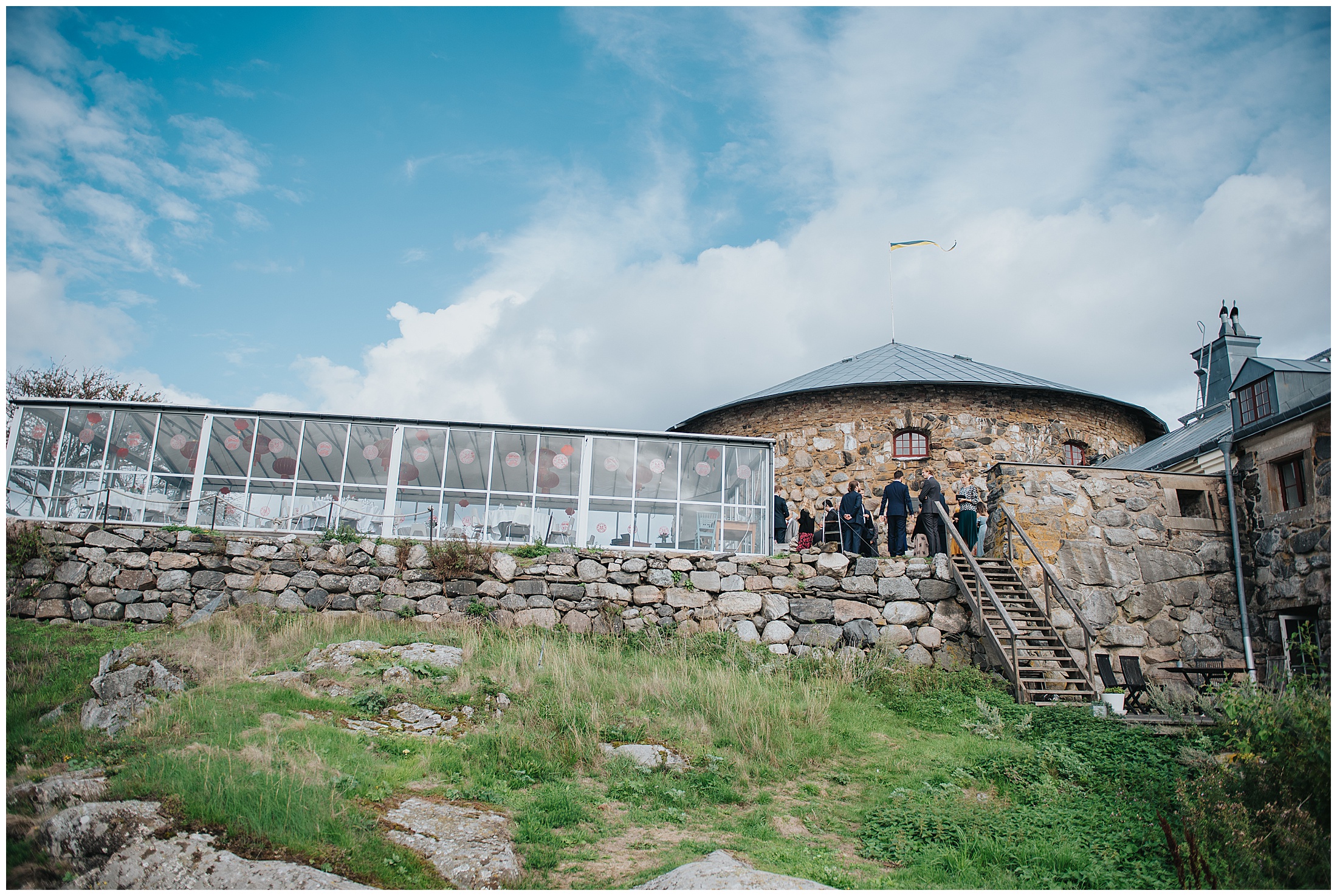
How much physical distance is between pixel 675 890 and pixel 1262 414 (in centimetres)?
1222

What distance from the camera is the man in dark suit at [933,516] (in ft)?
44.1

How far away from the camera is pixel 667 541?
13.6 m

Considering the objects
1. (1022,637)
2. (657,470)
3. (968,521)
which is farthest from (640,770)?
(968,521)

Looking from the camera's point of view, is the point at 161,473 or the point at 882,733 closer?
the point at 882,733

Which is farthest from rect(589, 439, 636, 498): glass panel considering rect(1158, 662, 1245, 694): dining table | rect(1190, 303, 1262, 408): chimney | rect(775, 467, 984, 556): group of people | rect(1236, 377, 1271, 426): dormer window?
rect(1190, 303, 1262, 408): chimney

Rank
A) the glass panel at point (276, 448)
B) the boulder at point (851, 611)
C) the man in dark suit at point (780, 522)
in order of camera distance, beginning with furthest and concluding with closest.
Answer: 1. the man in dark suit at point (780, 522)
2. the glass panel at point (276, 448)
3. the boulder at point (851, 611)

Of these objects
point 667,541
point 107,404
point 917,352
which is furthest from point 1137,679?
point 107,404

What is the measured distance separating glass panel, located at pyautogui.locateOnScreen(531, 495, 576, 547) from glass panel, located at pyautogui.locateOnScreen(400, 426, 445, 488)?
1.87 m

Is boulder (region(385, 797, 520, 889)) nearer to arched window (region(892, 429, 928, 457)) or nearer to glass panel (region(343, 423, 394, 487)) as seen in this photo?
glass panel (region(343, 423, 394, 487))

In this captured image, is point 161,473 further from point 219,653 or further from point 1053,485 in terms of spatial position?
point 1053,485

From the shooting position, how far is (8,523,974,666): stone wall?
12.2 m

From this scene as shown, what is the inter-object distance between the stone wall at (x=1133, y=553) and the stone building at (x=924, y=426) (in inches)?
198

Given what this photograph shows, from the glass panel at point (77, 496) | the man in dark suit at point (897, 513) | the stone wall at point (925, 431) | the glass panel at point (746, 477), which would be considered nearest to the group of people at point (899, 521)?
the man in dark suit at point (897, 513)

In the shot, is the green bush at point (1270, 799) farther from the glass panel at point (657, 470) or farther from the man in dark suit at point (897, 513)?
the glass panel at point (657, 470)
